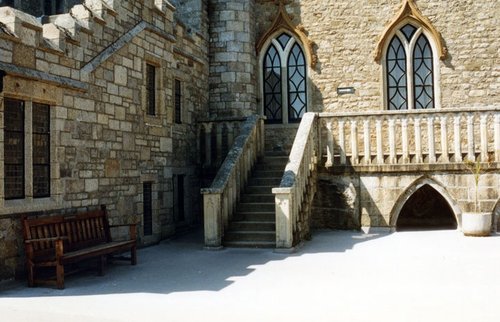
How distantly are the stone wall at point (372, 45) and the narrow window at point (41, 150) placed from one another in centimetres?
809

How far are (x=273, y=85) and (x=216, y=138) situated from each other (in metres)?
3.04

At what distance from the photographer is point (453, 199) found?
11.2m

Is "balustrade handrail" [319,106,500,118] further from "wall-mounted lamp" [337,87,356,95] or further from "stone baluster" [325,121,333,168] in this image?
"wall-mounted lamp" [337,87,356,95]

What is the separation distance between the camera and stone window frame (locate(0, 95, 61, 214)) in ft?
23.9

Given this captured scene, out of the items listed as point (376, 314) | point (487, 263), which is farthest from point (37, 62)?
point (487, 263)

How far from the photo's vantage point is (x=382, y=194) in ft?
37.8

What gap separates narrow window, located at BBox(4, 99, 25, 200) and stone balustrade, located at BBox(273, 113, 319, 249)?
14.0 feet

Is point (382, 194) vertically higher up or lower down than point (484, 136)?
lower down

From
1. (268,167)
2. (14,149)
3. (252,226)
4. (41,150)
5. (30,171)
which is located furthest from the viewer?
(268,167)

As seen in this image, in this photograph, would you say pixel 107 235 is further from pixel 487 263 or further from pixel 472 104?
pixel 472 104

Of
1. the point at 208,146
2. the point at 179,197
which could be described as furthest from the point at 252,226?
the point at 208,146

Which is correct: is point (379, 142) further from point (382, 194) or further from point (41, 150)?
point (41, 150)

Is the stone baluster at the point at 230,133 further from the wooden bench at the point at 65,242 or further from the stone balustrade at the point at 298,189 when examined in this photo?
the wooden bench at the point at 65,242

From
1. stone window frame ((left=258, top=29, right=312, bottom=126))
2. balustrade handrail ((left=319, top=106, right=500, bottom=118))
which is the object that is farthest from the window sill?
stone window frame ((left=258, top=29, right=312, bottom=126))
